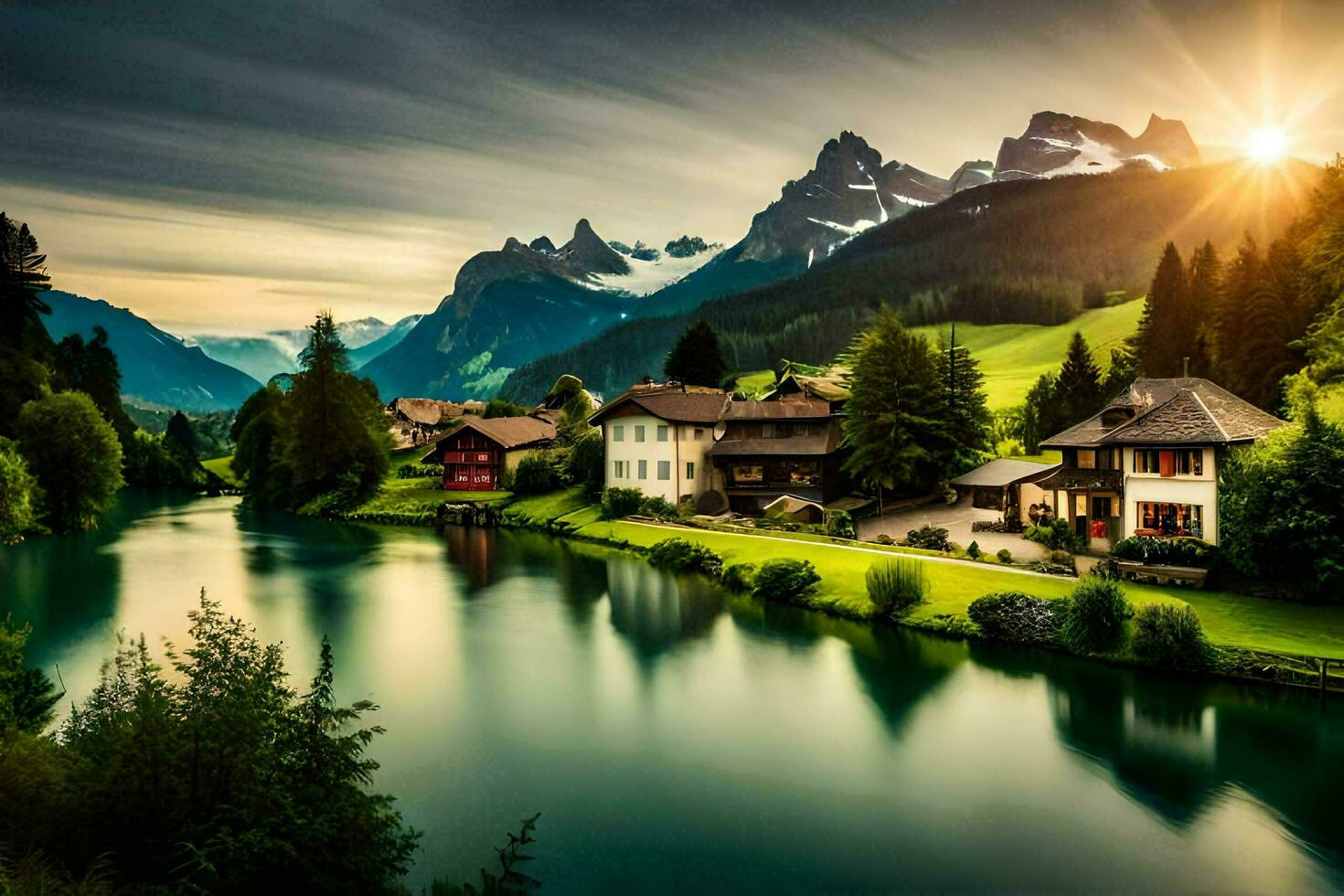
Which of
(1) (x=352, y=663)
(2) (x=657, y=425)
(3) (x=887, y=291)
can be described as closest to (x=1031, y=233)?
(3) (x=887, y=291)

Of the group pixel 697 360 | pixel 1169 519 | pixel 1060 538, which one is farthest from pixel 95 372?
pixel 1169 519

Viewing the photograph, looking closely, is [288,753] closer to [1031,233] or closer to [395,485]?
[395,485]

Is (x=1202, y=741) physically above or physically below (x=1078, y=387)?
below

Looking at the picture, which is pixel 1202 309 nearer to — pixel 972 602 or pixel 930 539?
pixel 930 539

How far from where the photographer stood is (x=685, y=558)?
4141cm

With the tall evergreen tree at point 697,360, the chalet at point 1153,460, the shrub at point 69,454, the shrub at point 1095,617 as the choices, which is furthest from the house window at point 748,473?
the shrub at point 69,454

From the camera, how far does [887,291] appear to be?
160250 millimetres

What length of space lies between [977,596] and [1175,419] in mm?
11774

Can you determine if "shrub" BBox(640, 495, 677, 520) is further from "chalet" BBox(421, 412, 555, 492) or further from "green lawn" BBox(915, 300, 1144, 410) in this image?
"green lawn" BBox(915, 300, 1144, 410)

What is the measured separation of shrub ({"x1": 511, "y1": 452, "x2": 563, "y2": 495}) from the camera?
65.3 meters

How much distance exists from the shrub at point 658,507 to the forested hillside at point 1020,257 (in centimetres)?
8665

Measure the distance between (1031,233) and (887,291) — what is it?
3882 cm

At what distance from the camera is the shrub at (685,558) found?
40.2m

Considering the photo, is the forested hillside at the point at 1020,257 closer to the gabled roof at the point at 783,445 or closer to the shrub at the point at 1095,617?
the gabled roof at the point at 783,445
